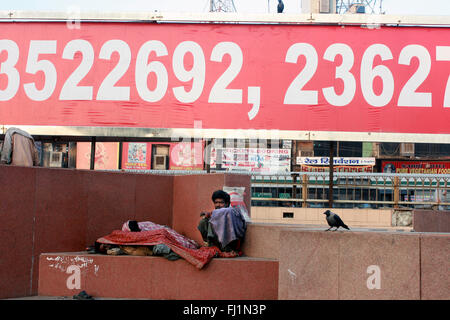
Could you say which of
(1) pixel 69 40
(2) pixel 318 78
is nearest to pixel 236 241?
(2) pixel 318 78

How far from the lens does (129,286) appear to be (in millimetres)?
7391

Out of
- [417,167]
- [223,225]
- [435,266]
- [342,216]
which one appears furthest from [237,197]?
[417,167]

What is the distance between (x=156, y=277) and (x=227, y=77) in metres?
4.51

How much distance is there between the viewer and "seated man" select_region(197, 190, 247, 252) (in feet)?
24.4

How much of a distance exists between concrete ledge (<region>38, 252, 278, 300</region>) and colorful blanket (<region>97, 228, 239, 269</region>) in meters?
0.12

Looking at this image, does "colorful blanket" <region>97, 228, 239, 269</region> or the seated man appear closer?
"colorful blanket" <region>97, 228, 239, 269</region>

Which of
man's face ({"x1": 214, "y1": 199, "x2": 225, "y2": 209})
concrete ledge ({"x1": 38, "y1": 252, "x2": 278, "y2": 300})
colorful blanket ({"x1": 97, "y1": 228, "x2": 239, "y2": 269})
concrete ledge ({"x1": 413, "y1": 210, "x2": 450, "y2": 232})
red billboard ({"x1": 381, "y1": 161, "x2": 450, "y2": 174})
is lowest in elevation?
concrete ledge ({"x1": 38, "y1": 252, "x2": 278, "y2": 300})

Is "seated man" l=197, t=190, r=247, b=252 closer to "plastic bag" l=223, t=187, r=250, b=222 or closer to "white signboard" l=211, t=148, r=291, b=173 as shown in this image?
"plastic bag" l=223, t=187, r=250, b=222

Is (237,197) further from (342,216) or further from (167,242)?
(342,216)

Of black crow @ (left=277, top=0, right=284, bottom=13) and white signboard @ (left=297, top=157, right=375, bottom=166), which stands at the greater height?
black crow @ (left=277, top=0, right=284, bottom=13)

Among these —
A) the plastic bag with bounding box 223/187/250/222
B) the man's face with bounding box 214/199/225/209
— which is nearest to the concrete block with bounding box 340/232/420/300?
the man's face with bounding box 214/199/225/209

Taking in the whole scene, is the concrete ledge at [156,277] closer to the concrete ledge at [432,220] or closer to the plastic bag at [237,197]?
the plastic bag at [237,197]

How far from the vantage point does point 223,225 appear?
7.41m
